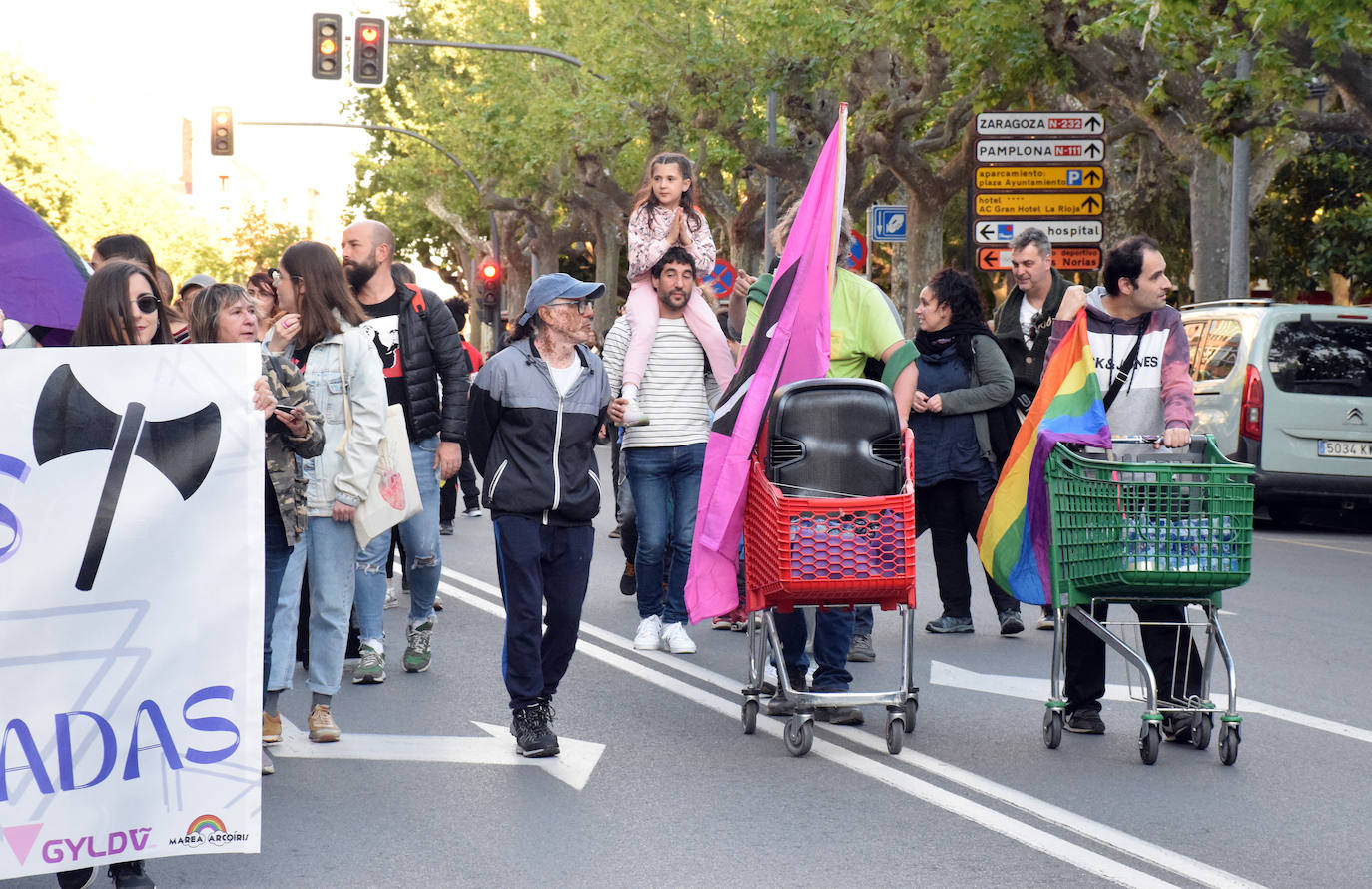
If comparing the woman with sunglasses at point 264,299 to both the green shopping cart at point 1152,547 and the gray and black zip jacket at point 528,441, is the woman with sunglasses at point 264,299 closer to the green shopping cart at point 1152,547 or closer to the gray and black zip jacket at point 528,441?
the gray and black zip jacket at point 528,441

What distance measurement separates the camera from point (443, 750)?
6602mm

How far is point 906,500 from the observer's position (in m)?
6.27

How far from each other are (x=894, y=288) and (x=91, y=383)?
27.5m

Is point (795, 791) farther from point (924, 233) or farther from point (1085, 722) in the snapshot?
point (924, 233)

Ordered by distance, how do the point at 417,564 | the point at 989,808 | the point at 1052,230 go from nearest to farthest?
the point at 989,808 < the point at 417,564 < the point at 1052,230

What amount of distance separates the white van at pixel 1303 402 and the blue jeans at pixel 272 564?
1018 centimetres

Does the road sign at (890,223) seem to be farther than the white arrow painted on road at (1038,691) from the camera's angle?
Yes

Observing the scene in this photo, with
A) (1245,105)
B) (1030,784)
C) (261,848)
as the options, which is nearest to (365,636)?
(261,848)

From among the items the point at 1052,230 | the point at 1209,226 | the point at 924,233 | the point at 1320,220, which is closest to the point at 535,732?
the point at 1052,230

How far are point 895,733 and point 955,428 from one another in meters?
3.22

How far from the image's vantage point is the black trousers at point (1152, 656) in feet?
21.5

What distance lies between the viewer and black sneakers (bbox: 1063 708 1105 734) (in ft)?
22.6

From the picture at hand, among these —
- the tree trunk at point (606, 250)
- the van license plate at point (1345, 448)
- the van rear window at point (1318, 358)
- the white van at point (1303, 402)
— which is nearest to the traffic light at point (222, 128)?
the tree trunk at point (606, 250)

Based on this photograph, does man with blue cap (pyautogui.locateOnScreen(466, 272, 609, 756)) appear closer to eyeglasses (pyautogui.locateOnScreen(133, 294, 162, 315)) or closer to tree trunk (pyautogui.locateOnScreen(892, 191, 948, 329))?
eyeglasses (pyautogui.locateOnScreen(133, 294, 162, 315))
